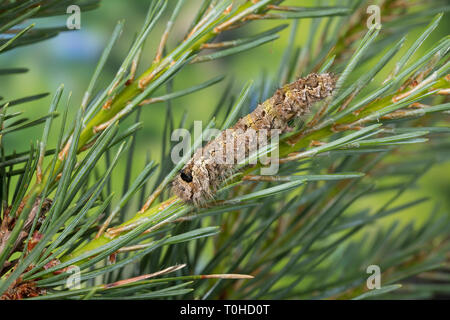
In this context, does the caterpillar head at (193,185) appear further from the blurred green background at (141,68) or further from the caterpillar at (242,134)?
the blurred green background at (141,68)

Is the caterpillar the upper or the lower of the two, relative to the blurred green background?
lower

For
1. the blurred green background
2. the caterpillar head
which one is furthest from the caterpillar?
the blurred green background

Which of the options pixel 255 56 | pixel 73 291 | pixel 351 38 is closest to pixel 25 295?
pixel 73 291

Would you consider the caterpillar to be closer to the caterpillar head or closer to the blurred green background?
the caterpillar head

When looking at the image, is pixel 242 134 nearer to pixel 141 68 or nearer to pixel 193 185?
pixel 193 185

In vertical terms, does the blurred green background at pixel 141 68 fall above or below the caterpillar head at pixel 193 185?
above

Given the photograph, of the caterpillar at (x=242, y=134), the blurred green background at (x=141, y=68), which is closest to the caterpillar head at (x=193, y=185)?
the caterpillar at (x=242, y=134)
